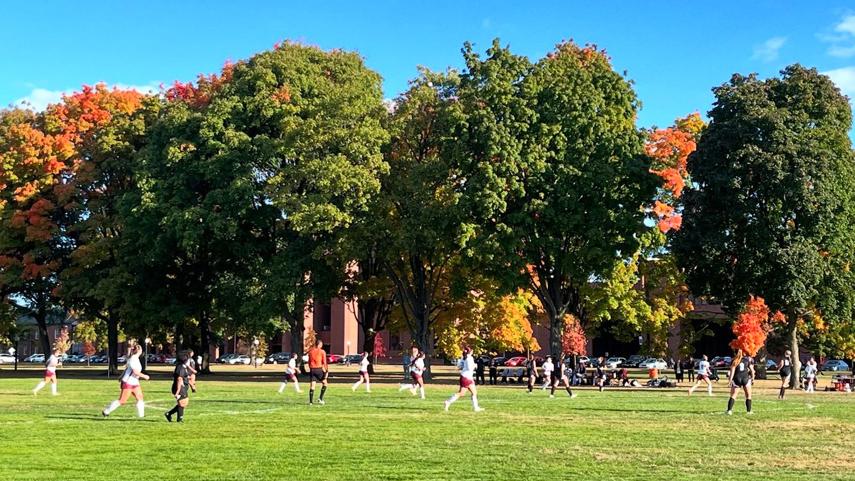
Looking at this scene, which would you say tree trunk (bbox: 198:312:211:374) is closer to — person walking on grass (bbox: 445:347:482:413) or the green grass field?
the green grass field

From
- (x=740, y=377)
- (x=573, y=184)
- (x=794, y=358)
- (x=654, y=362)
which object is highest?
(x=573, y=184)

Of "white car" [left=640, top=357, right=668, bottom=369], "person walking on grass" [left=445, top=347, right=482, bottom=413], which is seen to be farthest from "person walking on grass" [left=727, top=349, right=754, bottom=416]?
"white car" [left=640, top=357, right=668, bottom=369]

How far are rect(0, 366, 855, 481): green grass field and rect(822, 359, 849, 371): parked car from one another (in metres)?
75.9

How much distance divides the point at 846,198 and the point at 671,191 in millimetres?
10542

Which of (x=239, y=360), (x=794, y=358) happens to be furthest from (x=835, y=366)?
(x=239, y=360)

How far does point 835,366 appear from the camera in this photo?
3755 inches

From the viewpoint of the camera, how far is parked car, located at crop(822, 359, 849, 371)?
94.8m

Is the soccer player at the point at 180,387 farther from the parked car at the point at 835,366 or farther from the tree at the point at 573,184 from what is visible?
the parked car at the point at 835,366

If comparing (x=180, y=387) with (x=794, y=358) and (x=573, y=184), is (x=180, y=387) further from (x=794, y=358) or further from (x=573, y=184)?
(x=794, y=358)

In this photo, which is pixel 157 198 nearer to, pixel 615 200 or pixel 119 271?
pixel 119 271

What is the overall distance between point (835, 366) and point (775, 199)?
60.3 metres

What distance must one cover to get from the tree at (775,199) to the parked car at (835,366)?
52.7 metres

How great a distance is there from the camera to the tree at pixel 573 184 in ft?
146

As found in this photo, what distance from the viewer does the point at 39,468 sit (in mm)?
12812
